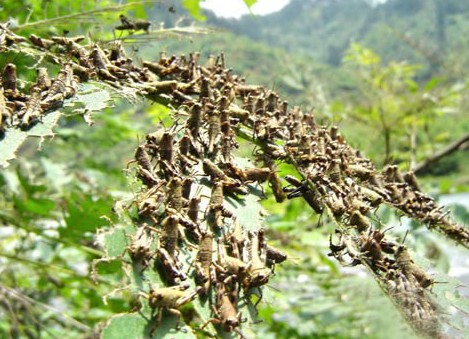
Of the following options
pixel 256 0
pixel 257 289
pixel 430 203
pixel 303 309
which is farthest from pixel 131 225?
pixel 303 309

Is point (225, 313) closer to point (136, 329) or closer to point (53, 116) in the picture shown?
point (136, 329)

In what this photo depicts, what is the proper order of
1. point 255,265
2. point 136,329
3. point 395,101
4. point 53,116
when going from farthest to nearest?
point 395,101 → point 53,116 → point 255,265 → point 136,329

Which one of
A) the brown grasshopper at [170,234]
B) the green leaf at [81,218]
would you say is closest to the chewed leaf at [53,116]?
the brown grasshopper at [170,234]

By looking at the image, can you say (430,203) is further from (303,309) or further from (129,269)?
(303,309)

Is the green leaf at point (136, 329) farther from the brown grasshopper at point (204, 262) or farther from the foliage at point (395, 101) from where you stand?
the foliage at point (395, 101)

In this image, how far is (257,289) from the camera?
75 cm

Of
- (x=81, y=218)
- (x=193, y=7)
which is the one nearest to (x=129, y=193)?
(x=81, y=218)

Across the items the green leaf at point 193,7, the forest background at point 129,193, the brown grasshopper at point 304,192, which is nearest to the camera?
the brown grasshopper at point 304,192

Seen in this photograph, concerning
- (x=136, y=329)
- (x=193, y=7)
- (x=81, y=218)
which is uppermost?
(x=193, y=7)

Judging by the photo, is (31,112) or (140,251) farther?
(31,112)

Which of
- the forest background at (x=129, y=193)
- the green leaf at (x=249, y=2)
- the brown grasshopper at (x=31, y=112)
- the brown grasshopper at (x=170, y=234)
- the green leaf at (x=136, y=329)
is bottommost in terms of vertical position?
the forest background at (x=129, y=193)

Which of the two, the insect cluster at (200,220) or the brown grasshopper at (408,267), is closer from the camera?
the insect cluster at (200,220)

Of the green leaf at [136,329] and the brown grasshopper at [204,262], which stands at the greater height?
the brown grasshopper at [204,262]

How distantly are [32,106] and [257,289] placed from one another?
44 cm
